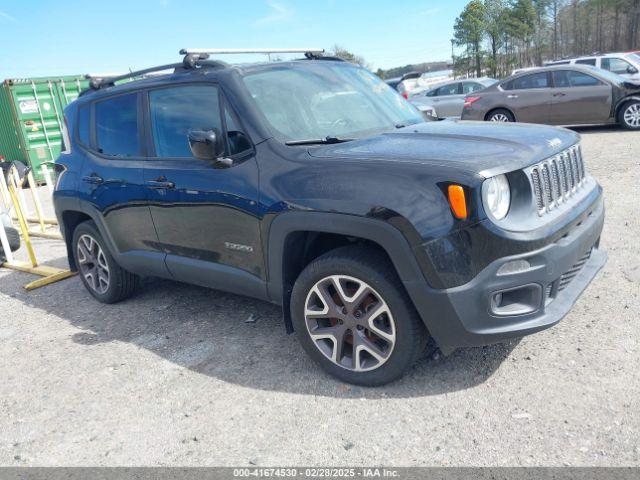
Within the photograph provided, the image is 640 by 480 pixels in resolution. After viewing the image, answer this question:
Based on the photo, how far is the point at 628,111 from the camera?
11359mm

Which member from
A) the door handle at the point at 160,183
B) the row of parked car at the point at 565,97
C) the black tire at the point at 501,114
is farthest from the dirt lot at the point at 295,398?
the black tire at the point at 501,114

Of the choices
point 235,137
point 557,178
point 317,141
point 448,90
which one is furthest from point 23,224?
point 448,90

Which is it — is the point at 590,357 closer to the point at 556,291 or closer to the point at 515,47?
the point at 556,291

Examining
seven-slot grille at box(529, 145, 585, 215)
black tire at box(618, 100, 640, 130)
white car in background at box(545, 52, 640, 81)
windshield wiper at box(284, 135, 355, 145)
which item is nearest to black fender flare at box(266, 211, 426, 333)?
windshield wiper at box(284, 135, 355, 145)

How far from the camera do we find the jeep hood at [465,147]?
2.74m

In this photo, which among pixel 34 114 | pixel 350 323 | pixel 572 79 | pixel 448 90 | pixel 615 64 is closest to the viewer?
pixel 350 323

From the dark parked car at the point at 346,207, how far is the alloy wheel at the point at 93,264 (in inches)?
19.4

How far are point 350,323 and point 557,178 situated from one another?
1.45m

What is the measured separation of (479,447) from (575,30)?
2353 inches

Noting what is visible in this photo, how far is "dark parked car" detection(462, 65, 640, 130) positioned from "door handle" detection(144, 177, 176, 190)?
965 centimetres

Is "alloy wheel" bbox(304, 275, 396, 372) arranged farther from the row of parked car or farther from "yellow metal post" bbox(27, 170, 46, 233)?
the row of parked car

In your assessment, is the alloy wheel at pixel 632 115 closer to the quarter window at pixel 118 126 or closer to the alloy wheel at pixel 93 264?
the quarter window at pixel 118 126

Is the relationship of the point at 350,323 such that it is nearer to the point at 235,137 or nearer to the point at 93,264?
the point at 235,137

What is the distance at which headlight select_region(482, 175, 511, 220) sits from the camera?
2.63m
